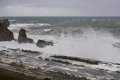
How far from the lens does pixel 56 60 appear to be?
13.0 meters

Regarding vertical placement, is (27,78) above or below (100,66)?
above

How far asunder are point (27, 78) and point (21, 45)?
1347 cm

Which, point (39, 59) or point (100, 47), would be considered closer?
point (39, 59)

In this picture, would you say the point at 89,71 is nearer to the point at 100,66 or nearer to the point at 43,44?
the point at 100,66

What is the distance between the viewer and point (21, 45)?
65.8 feet

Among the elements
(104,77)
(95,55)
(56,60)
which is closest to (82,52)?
(95,55)

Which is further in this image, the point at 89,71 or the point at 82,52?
the point at 82,52

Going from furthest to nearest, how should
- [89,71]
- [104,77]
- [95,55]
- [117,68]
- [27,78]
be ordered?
1. [95,55]
2. [117,68]
3. [89,71]
4. [104,77]
5. [27,78]

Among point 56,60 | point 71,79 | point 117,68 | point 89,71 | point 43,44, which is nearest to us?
point 71,79

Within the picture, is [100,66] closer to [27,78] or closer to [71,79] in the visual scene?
[71,79]

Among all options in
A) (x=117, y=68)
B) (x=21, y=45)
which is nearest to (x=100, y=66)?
(x=117, y=68)

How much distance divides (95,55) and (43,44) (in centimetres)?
486

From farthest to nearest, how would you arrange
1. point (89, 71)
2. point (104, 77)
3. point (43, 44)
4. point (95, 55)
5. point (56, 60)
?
point (43, 44) < point (95, 55) < point (56, 60) < point (89, 71) < point (104, 77)

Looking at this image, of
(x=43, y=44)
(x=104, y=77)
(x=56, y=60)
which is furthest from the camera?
(x=43, y=44)
